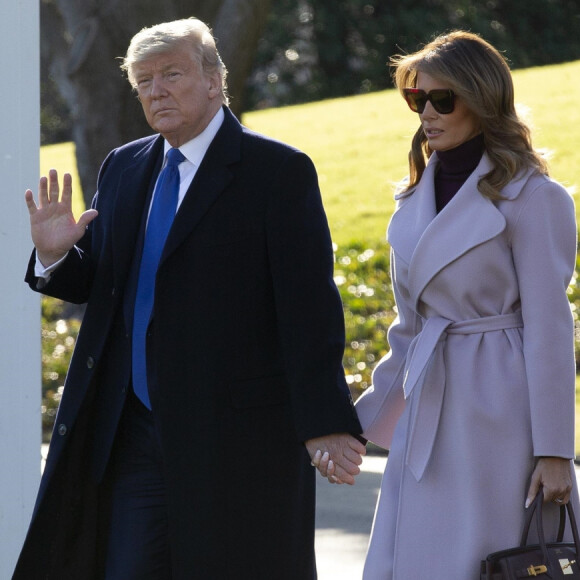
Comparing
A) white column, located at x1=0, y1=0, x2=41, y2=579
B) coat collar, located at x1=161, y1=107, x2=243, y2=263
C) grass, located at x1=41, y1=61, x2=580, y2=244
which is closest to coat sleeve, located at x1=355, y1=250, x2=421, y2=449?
coat collar, located at x1=161, y1=107, x2=243, y2=263

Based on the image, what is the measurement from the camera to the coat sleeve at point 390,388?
3574mm

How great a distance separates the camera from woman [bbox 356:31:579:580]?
10.6 feet

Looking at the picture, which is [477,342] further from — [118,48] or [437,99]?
[118,48]

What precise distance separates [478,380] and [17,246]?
1699 mm

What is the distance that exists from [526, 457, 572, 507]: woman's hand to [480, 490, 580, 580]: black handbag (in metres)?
0.04

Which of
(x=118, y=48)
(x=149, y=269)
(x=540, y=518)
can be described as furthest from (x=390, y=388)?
(x=118, y=48)

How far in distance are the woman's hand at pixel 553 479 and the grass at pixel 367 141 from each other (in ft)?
21.1

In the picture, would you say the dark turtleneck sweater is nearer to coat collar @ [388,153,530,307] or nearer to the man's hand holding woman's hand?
coat collar @ [388,153,530,307]

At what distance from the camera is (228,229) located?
3.39 meters

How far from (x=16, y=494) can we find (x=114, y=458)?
96 cm

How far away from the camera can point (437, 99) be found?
338 cm

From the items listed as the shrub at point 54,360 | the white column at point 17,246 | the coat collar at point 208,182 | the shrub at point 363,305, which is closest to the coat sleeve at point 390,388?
the coat collar at point 208,182

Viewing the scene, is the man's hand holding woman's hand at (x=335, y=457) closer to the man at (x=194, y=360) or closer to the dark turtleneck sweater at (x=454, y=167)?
the man at (x=194, y=360)

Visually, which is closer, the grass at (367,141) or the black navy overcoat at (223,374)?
the black navy overcoat at (223,374)
